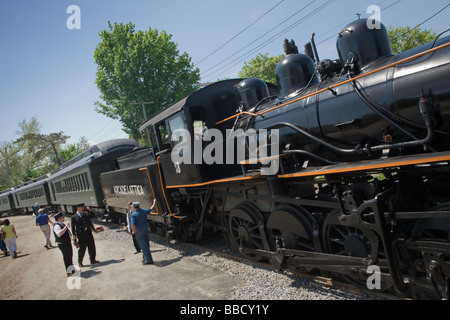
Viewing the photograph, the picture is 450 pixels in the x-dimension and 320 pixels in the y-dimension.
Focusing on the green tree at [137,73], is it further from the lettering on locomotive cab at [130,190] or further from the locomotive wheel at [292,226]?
the locomotive wheel at [292,226]

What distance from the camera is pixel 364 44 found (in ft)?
12.7

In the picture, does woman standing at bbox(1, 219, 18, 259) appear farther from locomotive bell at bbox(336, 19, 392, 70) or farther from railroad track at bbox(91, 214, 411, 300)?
locomotive bell at bbox(336, 19, 392, 70)

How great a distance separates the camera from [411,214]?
122 inches

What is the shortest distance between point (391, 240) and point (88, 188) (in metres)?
13.6

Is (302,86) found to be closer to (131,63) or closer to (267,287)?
(267,287)

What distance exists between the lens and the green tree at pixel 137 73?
76.2 ft

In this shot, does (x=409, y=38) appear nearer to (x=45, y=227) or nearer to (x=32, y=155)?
(x=45, y=227)

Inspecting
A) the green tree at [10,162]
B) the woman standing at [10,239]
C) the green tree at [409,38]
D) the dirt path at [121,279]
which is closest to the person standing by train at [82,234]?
the dirt path at [121,279]

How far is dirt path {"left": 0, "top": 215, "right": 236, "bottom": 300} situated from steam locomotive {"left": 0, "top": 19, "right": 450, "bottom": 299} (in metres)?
0.96

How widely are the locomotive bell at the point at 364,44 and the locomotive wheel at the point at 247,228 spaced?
9.20 feet

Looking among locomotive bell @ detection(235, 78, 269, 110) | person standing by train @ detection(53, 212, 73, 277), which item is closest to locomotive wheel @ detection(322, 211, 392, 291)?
locomotive bell @ detection(235, 78, 269, 110)

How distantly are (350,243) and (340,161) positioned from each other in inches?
41.7

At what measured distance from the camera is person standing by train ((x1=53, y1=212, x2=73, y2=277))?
23.0ft

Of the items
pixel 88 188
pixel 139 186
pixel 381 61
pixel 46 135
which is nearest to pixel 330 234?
pixel 381 61
